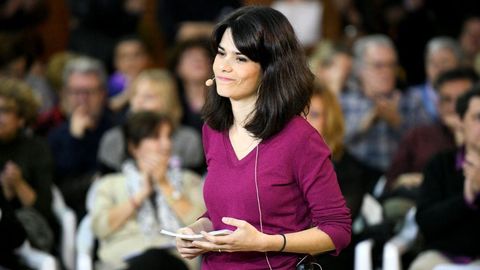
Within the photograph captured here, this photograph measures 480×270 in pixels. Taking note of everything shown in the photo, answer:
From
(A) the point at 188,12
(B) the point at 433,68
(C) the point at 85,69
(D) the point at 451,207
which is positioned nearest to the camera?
(D) the point at 451,207

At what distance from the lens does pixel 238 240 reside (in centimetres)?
257

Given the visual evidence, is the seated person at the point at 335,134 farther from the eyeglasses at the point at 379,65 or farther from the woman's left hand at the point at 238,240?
the woman's left hand at the point at 238,240

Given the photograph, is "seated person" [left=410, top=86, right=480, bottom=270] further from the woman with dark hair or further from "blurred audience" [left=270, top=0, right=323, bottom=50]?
"blurred audience" [left=270, top=0, right=323, bottom=50]

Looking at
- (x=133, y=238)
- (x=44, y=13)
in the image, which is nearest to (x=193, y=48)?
(x=44, y=13)

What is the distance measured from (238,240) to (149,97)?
134 inches

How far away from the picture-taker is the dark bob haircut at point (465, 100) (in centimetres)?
466

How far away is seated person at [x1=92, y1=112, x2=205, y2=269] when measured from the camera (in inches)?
189

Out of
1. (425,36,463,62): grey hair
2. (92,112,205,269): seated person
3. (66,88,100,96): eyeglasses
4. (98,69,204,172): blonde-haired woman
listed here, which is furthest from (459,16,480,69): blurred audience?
(92,112,205,269): seated person

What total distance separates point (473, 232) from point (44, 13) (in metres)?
4.46

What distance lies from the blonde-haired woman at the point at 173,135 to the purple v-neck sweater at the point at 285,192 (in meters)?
2.38

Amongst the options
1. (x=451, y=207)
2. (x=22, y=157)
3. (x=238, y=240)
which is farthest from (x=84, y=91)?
(x=238, y=240)

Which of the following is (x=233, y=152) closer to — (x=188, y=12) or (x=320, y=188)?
(x=320, y=188)

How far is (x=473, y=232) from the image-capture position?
4.49 m

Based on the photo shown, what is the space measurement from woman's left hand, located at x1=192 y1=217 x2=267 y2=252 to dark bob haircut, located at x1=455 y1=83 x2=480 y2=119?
2.31m
